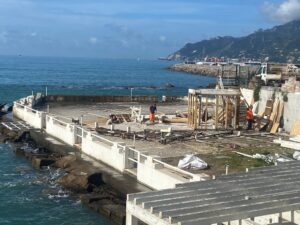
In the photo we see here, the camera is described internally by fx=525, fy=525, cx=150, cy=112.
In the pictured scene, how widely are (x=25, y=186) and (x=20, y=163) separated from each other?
14.2 ft

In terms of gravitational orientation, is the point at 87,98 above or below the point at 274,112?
below

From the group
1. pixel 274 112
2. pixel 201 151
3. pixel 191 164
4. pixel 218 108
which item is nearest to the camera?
pixel 191 164

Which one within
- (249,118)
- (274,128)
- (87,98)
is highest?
(249,118)

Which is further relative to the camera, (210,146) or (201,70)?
(201,70)

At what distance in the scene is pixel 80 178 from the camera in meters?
19.1

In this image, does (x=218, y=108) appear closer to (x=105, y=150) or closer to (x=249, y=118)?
(x=249, y=118)

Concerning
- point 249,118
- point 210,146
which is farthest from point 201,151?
point 249,118

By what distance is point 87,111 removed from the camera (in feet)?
115

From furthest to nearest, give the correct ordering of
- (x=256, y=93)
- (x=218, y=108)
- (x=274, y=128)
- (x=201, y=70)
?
(x=201, y=70)
(x=256, y=93)
(x=218, y=108)
(x=274, y=128)

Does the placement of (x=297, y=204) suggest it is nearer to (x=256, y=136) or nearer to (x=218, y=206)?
(x=218, y=206)

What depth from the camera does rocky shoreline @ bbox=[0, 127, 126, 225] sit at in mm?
16578

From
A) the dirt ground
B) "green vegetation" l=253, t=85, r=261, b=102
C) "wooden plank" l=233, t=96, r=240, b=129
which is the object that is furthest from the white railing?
"green vegetation" l=253, t=85, r=261, b=102

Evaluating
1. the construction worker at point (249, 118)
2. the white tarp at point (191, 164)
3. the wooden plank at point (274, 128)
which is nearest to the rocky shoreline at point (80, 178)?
the white tarp at point (191, 164)

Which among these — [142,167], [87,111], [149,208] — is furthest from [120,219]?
[87,111]
